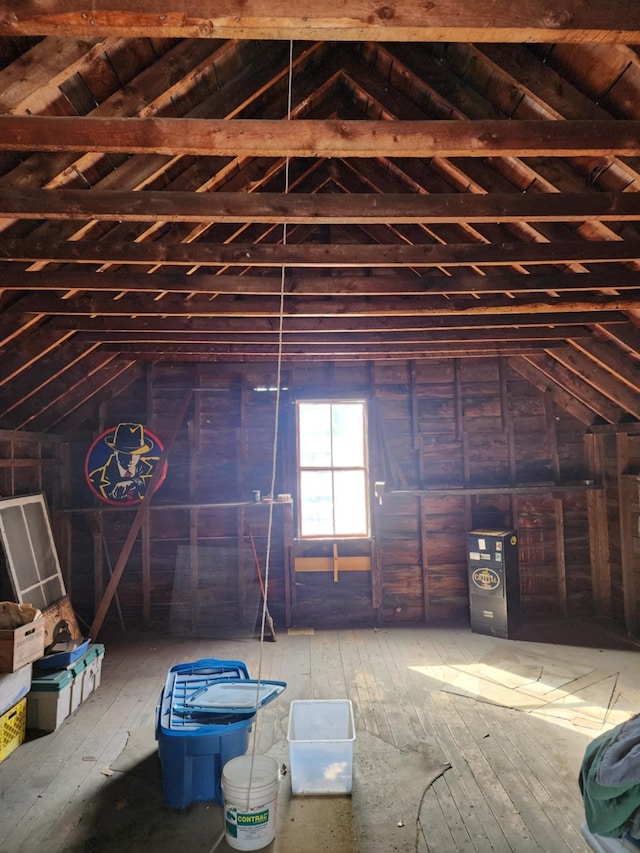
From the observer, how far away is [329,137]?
7.63 feet

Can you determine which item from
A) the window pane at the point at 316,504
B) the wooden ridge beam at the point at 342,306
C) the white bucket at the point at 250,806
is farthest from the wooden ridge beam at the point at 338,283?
the window pane at the point at 316,504

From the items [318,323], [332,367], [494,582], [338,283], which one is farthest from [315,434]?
[338,283]

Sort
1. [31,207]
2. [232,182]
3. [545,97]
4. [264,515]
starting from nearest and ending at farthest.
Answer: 1. [31,207]
2. [545,97]
3. [232,182]
4. [264,515]

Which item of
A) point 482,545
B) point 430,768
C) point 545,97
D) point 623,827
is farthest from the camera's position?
point 482,545

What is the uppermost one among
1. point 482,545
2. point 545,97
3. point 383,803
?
point 545,97

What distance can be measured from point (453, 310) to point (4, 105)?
3202 mm

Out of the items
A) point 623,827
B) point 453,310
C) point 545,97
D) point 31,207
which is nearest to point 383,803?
point 623,827

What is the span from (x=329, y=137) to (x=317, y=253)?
115cm

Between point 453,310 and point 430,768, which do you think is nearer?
point 430,768

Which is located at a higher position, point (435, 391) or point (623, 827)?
point (435, 391)

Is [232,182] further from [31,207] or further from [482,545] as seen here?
[482,545]

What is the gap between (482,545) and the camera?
6.18 metres

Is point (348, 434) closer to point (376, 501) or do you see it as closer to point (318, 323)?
point (376, 501)

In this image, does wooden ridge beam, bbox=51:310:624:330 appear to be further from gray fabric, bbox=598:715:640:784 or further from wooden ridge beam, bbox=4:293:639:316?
gray fabric, bbox=598:715:640:784
